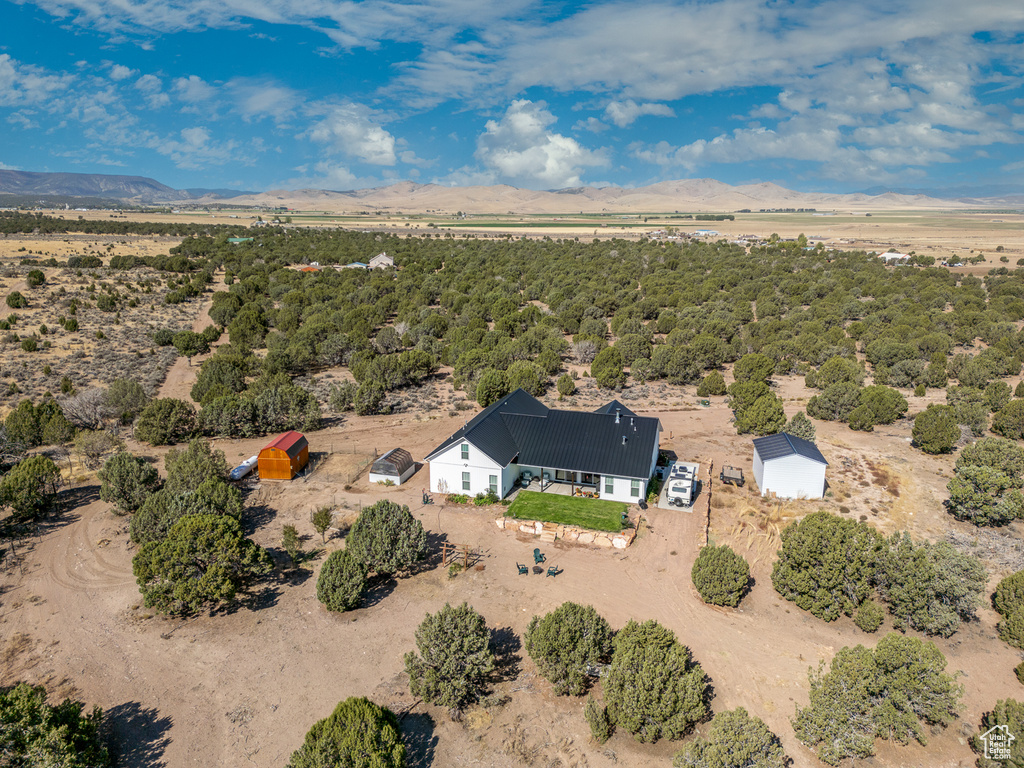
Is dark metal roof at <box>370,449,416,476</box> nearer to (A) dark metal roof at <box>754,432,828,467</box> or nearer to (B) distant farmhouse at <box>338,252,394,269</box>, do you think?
(A) dark metal roof at <box>754,432,828,467</box>

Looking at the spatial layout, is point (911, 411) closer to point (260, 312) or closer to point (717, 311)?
point (717, 311)

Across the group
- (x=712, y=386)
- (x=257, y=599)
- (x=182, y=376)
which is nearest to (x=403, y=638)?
(x=257, y=599)

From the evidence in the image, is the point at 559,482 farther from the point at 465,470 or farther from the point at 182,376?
the point at 182,376

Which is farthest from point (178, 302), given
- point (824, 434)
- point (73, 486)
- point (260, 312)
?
point (824, 434)

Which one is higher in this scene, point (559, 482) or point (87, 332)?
point (87, 332)

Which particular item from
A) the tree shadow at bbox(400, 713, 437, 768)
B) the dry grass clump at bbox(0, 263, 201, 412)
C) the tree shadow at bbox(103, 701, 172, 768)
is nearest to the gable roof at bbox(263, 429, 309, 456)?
the tree shadow at bbox(103, 701, 172, 768)
